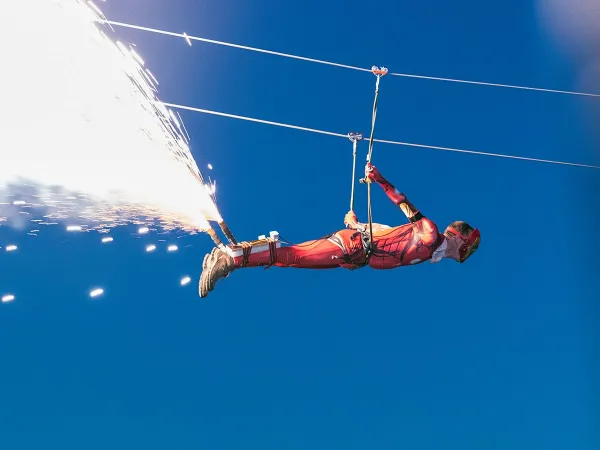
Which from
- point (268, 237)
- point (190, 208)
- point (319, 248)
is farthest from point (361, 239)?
point (190, 208)

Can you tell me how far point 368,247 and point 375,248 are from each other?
0.21 feet

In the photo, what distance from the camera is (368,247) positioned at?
2812 millimetres

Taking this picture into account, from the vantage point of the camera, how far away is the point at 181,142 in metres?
2.73

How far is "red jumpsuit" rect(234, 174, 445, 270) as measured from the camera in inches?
110

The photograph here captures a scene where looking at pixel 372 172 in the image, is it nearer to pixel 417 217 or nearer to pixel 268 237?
pixel 417 217

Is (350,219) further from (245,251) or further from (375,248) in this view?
(245,251)

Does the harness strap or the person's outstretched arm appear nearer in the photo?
the harness strap

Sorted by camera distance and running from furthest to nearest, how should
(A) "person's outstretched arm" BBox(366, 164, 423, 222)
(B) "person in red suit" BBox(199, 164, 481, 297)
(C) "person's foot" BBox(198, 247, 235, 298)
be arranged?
(A) "person's outstretched arm" BBox(366, 164, 423, 222), (B) "person in red suit" BBox(199, 164, 481, 297), (C) "person's foot" BBox(198, 247, 235, 298)

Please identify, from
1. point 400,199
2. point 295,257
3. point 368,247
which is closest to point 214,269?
point 295,257

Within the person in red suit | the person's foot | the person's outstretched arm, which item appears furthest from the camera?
the person's outstretched arm

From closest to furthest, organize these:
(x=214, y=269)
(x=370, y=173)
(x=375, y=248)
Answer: (x=214, y=269), (x=370, y=173), (x=375, y=248)

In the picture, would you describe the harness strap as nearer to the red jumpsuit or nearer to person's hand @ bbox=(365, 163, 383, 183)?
the red jumpsuit

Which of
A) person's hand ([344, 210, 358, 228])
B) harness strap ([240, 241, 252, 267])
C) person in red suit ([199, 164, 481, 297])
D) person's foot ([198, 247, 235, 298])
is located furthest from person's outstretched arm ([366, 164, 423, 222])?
person's foot ([198, 247, 235, 298])

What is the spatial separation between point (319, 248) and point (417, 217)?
56 centimetres
